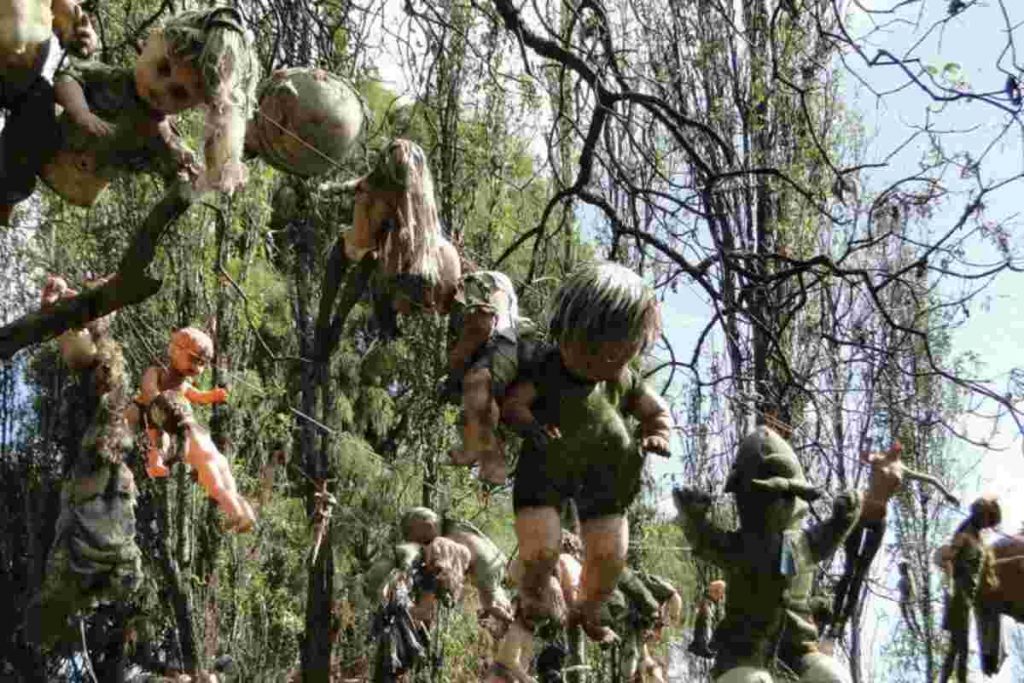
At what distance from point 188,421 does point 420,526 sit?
2.33 m

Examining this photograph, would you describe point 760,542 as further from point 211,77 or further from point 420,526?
Result: point 420,526

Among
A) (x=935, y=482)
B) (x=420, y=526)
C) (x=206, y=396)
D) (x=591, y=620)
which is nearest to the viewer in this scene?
(x=591, y=620)

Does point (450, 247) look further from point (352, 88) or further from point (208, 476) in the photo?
point (208, 476)

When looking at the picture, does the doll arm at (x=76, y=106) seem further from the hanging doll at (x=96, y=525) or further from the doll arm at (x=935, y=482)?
the doll arm at (x=935, y=482)

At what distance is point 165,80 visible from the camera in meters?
2.17

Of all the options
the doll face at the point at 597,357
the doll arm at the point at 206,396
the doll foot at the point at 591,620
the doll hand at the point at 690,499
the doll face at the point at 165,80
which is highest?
the doll face at the point at 165,80

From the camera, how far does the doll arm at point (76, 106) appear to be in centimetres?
222

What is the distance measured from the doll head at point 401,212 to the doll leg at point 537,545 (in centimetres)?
39

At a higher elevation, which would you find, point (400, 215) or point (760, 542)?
point (400, 215)

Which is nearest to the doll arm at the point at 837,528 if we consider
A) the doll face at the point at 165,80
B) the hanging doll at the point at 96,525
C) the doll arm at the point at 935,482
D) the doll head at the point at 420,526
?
the doll arm at the point at 935,482

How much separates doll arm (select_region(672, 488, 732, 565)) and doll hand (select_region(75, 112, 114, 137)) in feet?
4.59

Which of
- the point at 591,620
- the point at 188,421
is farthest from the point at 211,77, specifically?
the point at 591,620

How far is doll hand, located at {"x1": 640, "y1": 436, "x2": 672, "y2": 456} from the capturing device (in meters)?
2.40

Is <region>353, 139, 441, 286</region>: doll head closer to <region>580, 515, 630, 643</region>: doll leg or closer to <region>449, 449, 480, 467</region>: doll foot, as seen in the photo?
<region>449, 449, 480, 467</region>: doll foot
